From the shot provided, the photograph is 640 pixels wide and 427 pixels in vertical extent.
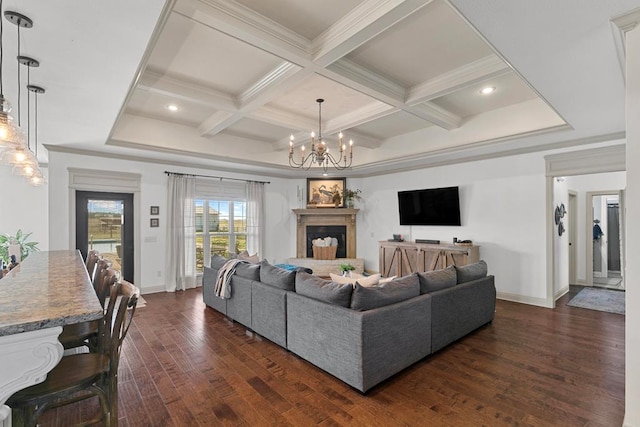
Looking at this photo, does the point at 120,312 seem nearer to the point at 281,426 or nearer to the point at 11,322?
the point at 11,322

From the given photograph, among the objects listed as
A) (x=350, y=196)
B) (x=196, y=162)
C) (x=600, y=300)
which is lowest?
(x=600, y=300)

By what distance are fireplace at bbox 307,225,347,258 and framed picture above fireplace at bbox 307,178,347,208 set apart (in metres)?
0.61

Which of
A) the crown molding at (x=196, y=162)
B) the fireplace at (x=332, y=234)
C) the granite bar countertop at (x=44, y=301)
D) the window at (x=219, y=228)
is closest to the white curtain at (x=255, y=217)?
the window at (x=219, y=228)

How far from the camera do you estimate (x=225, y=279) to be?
414 centimetres

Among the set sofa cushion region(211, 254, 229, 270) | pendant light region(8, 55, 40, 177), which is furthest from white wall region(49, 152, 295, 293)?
sofa cushion region(211, 254, 229, 270)

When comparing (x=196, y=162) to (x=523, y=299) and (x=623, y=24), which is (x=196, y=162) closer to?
(x=623, y=24)

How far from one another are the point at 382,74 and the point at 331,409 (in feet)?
11.1

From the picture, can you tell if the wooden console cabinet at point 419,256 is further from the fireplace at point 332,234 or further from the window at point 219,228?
the window at point 219,228

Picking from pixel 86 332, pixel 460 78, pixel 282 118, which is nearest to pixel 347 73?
pixel 460 78

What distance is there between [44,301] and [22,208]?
23.4 feet

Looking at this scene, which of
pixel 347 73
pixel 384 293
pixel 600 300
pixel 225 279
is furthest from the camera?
pixel 600 300

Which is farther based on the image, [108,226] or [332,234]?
[332,234]

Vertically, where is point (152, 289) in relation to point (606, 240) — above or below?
below

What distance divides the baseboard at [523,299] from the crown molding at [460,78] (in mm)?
3758
